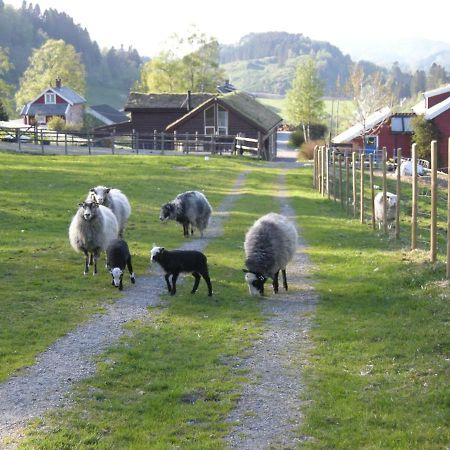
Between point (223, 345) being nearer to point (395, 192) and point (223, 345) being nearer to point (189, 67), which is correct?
point (395, 192)

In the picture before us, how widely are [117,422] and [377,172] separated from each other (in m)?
41.3

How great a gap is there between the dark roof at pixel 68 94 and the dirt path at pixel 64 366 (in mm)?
87671

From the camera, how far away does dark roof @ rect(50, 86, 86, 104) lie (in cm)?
9769

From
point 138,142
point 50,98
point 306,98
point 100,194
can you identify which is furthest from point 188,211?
point 306,98

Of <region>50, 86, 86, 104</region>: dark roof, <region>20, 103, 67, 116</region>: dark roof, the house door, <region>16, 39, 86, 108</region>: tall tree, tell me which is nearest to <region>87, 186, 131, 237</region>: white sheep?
the house door

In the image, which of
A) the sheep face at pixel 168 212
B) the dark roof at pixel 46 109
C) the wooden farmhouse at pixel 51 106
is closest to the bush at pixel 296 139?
the wooden farmhouse at pixel 51 106

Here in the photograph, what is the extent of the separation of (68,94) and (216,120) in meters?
42.4

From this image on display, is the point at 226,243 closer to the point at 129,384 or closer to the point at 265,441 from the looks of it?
the point at 129,384

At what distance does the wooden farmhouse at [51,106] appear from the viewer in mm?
97500

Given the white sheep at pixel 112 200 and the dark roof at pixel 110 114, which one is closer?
the white sheep at pixel 112 200

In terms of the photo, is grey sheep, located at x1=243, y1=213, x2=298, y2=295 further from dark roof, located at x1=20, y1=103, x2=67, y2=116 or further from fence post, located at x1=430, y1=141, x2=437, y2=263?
dark roof, located at x1=20, y1=103, x2=67, y2=116

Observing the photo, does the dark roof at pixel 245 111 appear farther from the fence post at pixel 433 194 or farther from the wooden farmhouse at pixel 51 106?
the fence post at pixel 433 194

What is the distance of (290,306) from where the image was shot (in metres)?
13.0

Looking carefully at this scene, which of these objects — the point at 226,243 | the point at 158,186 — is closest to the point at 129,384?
the point at 226,243
